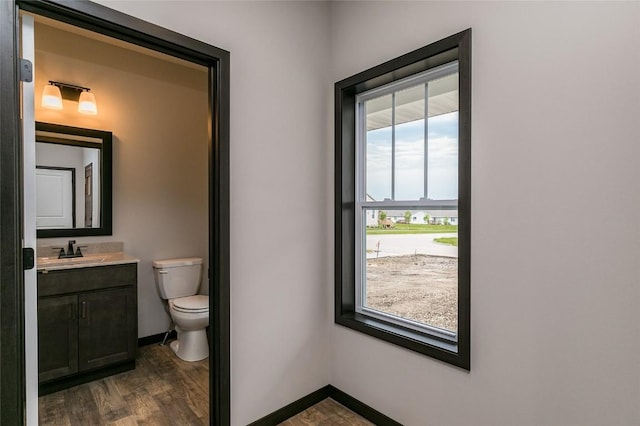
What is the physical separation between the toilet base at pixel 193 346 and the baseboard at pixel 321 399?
4.00ft

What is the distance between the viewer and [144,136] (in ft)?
11.0

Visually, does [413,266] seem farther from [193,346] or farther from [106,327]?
[106,327]

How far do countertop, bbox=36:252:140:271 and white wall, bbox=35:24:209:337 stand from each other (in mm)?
203

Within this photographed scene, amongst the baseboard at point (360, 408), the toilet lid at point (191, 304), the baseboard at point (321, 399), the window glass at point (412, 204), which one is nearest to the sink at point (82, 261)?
the toilet lid at point (191, 304)

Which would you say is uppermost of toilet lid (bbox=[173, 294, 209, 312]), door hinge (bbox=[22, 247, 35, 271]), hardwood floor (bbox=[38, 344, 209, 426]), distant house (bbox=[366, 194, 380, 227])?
distant house (bbox=[366, 194, 380, 227])

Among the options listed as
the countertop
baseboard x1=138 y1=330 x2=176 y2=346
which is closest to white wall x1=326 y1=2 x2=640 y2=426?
the countertop

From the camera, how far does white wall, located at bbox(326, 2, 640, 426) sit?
1.26 metres

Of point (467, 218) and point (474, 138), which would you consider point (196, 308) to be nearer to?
point (467, 218)

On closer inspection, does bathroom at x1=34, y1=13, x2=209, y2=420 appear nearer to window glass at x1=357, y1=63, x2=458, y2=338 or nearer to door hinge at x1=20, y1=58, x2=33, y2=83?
door hinge at x1=20, y1=58, x2=33, y2=83

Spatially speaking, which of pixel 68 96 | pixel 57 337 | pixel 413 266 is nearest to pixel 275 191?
pixel 413 266

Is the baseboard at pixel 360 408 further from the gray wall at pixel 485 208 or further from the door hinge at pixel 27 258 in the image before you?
the door hinge at pixel 27 258

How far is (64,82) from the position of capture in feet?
9.50

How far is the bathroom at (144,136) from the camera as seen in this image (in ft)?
9.58

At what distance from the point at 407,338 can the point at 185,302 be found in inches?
79.2
